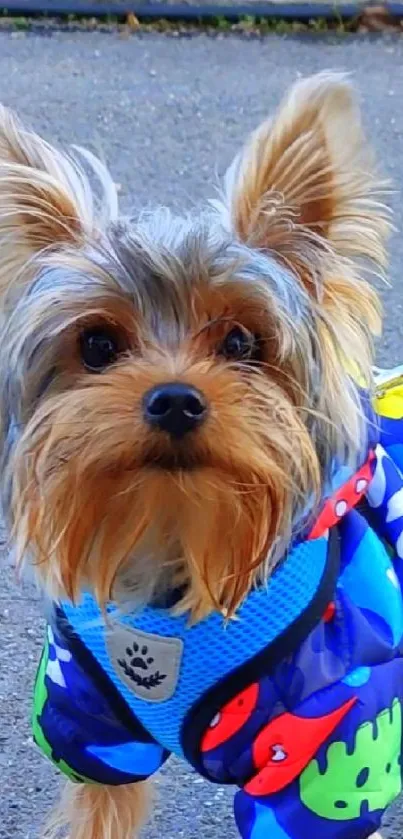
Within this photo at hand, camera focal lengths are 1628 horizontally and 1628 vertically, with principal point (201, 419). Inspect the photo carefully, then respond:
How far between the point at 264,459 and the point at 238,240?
293mm

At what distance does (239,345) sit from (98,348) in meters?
0.16

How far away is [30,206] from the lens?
76.1 inches

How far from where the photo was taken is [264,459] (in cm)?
177

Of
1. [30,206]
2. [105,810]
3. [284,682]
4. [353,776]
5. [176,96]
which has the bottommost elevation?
[105,810]

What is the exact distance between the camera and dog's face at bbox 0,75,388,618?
175 centimetres

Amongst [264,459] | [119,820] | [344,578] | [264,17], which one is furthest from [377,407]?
[264,17]

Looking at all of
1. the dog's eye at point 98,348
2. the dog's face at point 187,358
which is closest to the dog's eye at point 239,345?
the dog's face at point 187,358

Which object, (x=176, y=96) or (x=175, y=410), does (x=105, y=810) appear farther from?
(x=176, y=96)

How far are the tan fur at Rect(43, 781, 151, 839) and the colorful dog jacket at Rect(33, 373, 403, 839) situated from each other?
14.7 inches

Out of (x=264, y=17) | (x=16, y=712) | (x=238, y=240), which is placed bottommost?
(x=16, y=712)

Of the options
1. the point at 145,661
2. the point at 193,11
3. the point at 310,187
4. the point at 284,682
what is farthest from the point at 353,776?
the point at 193,11

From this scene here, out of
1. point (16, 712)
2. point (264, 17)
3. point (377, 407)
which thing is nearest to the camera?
point (377, 407)

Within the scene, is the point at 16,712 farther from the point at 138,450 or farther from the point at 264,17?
the point at 264,17

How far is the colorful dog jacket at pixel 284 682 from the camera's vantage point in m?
1.93
